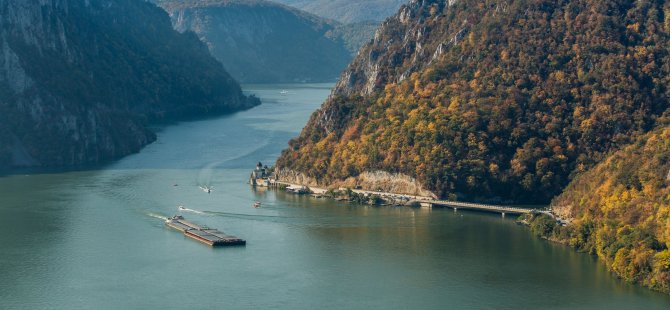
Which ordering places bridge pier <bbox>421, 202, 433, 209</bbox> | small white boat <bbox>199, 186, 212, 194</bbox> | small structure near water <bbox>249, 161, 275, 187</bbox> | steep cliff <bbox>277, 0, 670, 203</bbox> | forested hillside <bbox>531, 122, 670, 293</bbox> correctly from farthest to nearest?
small structure near water <bbox>249, 161, 275, 187</bbox>
small white boat <bbox>199, 186, 212, 194</bbox>
steep cliff <bbox>277, 0, 670, 203</bbox>
bridge pier <bbox>421, 202, 433, 209</bbox>
forested hillside <bbox>531, 122, 670, 293</bbox>

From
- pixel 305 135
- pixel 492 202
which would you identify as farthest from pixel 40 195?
pixel 492 202

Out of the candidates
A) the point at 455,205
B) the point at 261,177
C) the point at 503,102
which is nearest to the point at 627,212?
the point at 455,205

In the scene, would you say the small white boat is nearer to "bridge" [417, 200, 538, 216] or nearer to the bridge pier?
"bridge" [417, 200, 538, 216]

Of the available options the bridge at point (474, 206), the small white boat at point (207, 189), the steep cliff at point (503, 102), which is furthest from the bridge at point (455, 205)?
the small white boat at point (207, 189)

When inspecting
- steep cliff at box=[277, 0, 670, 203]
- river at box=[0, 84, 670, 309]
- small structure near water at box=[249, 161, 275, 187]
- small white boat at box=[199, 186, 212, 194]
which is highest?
steep cliff at box=[277, 0, 670, 203]

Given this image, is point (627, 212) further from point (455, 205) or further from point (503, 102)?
point (503, 102)

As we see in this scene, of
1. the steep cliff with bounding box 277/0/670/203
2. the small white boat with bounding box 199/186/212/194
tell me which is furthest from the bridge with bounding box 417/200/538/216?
the small white boat with bounding box 199/186/212/194

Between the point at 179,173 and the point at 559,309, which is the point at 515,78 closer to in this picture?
the point at 179,173

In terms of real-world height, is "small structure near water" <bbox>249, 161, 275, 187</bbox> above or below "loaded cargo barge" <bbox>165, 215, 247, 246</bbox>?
above
